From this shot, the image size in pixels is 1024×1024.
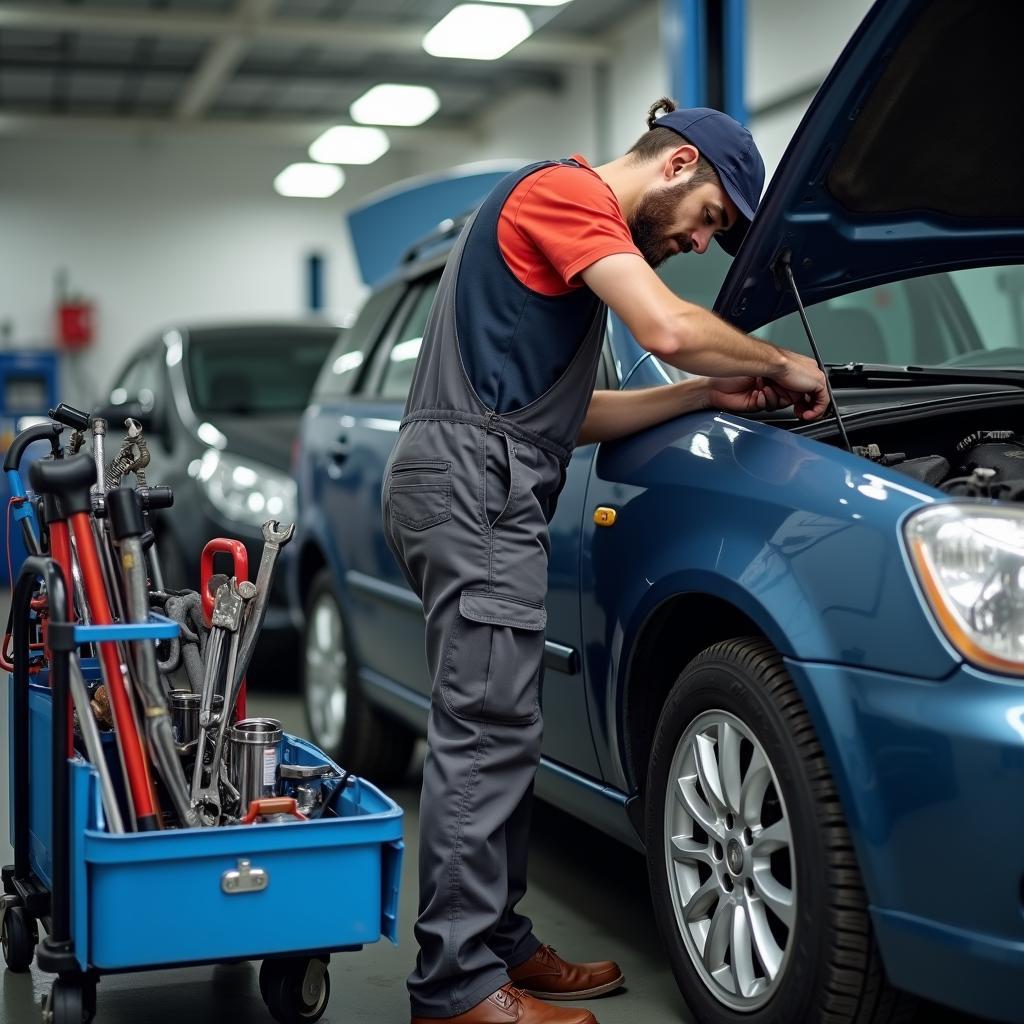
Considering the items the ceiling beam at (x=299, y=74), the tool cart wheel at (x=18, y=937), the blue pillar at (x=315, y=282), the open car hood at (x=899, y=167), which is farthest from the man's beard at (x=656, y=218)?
the blue pillar at (x=315, y=282)

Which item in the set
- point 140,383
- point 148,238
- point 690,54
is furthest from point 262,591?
point 148,238

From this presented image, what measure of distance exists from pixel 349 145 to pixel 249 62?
208 centimetres

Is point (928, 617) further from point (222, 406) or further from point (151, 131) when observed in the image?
point (151, 131)

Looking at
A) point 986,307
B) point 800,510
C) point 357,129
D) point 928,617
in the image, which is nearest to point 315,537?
point 986,307

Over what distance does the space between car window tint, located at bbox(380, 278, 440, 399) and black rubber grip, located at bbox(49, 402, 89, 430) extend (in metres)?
1.37

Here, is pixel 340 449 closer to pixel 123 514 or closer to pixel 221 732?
pixel 221 732

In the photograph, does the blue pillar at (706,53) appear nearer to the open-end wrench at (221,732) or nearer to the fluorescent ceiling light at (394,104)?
the open-end wrench at (221,732)

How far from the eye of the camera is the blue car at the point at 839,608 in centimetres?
183

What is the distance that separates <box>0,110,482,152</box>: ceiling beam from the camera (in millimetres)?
15344

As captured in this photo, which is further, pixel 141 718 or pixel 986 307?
pixel 986 307

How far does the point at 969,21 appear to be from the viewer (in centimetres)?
223

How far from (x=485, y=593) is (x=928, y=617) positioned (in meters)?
0.75

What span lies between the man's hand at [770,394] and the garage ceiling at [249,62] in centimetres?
897

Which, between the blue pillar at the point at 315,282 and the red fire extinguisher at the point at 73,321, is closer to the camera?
the red fire extinguisher at the point at 73,321
